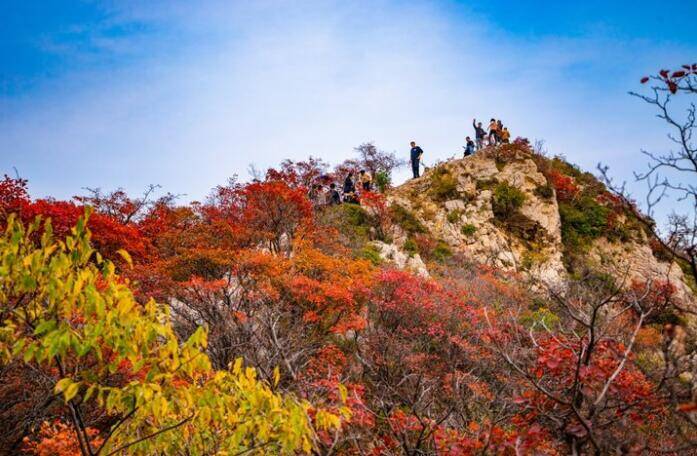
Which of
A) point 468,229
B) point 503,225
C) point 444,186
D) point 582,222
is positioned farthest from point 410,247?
point 582,222

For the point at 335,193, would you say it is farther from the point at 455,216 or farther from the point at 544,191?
the point at 544,191

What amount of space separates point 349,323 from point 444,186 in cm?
1657

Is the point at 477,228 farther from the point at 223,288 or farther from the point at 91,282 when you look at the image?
the point at 91,282

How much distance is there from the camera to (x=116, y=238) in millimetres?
14352

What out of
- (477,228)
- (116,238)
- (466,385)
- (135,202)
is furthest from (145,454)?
(477,228)

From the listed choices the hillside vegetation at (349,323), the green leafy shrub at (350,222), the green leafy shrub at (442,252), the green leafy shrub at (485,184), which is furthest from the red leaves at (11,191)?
the green leafy shrub at (485,184)

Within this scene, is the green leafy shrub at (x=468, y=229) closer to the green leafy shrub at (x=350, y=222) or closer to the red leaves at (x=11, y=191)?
the green leafy shrub at (x=350, y=222)

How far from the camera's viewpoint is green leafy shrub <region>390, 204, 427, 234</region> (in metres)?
23.2

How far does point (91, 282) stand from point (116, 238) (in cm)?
1337

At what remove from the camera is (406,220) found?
77.2ft

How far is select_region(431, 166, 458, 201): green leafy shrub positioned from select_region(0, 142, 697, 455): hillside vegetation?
104mm

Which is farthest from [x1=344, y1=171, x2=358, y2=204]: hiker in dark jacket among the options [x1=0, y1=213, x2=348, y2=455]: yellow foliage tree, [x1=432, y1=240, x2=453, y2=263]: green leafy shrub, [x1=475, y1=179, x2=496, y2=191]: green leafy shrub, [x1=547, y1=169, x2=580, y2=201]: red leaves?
[x1=0, y1=213, x2=348, y2=455]: yellow foliage tree

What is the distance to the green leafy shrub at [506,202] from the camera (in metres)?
24.8

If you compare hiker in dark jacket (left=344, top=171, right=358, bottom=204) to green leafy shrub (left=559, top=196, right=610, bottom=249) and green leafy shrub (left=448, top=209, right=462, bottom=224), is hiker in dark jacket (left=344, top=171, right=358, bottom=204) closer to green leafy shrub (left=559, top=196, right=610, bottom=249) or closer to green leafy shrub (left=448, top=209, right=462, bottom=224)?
green leafy shrub (left=448, top=209, right=462, bottom=224)
